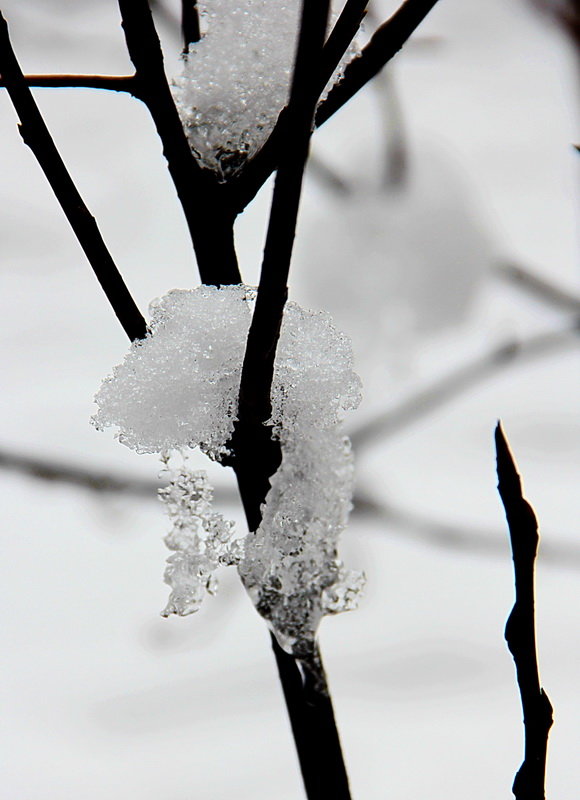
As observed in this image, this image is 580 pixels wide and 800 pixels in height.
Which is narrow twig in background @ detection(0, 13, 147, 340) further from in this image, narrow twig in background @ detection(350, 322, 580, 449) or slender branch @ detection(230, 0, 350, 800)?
narrow twig in background @ detection(350, 322, 580, 449)

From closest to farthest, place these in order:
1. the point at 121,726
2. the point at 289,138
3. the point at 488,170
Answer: the point at 289,138 → the point at 121,726 → the point at 488,170

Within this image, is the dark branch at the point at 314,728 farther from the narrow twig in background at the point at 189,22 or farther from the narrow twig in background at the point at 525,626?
the narrow twig in background at the point at 189,22

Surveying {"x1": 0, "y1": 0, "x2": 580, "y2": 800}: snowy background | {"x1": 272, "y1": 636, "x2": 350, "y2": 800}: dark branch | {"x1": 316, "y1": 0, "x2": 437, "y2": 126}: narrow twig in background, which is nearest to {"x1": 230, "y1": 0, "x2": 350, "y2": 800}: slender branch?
{"x1": 272, "y1": 636, "x2": 350, "y2": 800}: dark branch

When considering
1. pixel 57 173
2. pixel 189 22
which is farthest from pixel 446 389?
pixel 57 173

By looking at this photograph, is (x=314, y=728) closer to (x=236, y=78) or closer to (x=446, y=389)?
(x=236, y=78)

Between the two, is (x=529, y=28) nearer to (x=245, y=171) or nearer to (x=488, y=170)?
(x=488, y=170)

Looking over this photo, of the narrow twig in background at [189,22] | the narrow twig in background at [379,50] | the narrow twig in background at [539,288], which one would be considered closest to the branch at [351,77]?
the narrow twig in background at [379,50]

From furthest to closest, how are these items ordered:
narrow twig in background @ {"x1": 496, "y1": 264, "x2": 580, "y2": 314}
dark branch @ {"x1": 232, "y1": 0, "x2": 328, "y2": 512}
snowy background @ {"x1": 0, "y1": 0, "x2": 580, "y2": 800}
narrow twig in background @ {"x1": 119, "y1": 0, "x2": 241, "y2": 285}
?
1. narrow twig in background @ {"x1": 496, "y1": 264, "x2": 580, "y2": 314}
2. snowy background @ {"x1": 0, "y1": 0, "x2": 580, "y2": 800}
3. narrow twig in background @ {"x1": 119, "y1": 0, "x2": 241, "y2": 285}
4. dark branch @ {"x1": 232, "y1": 0, "x2": 328, "y2": 512}

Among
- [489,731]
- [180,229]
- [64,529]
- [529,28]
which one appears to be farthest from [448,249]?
[529,28]
